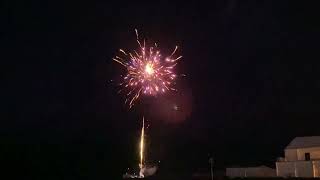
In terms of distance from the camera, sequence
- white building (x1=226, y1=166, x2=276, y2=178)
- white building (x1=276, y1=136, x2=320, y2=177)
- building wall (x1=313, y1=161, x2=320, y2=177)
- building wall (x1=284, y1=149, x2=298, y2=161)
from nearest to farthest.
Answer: building wall (x1=313, y1=161, x2=320, y2=177)
white building (x1=276, y1=136, x2=320, y2=177)
white building (x1=226, y1=166, x2=276, y2=178)
building wall (x1=284, y1=149, x2=298, y2=161)

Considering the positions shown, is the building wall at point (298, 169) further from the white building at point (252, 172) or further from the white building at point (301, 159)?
the white building at point (252, 172)

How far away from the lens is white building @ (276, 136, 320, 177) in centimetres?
6387

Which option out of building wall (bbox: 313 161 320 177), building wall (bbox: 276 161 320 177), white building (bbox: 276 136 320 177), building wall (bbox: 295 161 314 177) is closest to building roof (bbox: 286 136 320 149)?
white building (bbox: 276 136 320 177)

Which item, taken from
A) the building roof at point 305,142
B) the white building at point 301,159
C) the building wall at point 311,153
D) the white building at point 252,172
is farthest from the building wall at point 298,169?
the building roof at point 305,142

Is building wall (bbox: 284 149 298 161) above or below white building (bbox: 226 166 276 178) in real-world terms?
above

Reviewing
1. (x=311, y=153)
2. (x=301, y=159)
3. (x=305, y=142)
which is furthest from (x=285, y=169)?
(x=305, y=142)

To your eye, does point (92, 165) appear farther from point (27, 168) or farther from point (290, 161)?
point (290, 161)

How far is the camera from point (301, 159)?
68312mm

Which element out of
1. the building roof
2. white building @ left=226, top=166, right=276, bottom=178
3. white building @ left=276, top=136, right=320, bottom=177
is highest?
the building roof

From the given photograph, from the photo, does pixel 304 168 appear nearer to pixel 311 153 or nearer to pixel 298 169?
pixel 298 169

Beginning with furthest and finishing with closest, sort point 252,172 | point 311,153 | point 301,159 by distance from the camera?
point 252,172
point 301,159
point 311,153

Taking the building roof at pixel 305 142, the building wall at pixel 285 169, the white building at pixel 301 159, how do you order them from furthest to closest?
the building roof at pixel 305 142 → the building wall at pixel 285 169 → the white building at pixel 301 159

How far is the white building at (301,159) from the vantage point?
63.9 metres

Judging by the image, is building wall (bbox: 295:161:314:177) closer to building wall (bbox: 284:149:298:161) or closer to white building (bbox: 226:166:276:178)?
building wall (bbox: 284:149:298:161)
